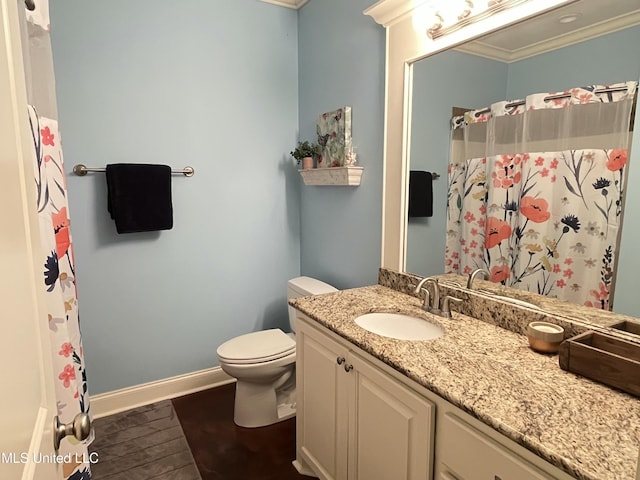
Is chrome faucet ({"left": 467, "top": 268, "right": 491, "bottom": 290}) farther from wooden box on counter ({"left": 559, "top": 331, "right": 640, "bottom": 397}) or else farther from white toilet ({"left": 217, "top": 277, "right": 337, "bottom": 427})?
white toilet ({"left": 217, "top": 277, "right": 337, "bottom": 427})

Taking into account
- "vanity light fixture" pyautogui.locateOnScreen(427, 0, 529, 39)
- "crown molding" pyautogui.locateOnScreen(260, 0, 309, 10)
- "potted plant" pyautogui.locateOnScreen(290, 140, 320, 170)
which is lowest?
"potted plant" pyautogui.locateOnScreen(290, 140, 320, 170)

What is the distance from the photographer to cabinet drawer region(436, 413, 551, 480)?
0.83 m

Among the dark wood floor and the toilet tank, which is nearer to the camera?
the dark wood floor

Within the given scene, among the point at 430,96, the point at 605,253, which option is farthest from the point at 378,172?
the point at 605,253

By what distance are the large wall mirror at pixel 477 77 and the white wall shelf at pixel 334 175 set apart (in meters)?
0.22

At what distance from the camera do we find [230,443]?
204cm

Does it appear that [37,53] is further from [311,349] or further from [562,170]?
[562,170]

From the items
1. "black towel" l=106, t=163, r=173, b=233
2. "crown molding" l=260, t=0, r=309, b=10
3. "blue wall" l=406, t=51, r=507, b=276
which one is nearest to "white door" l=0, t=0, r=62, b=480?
"blue wall" l=406, t=51, r=507, b=276

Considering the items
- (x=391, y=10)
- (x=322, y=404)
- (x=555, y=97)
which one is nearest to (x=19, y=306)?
(x=322, y=404)

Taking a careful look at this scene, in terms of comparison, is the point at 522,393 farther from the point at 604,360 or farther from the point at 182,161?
the point at 182,161

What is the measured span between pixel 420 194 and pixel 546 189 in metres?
0.60

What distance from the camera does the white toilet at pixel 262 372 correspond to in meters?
2.04

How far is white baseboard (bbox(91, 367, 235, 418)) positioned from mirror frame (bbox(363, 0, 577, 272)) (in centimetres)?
147

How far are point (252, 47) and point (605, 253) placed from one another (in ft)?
7.51
